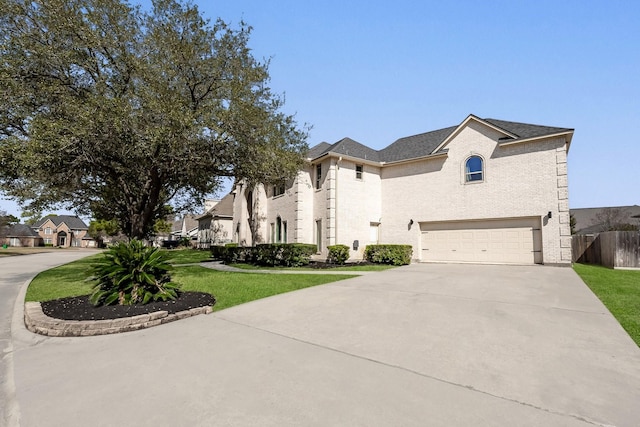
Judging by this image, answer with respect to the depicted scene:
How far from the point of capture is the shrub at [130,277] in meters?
7.17

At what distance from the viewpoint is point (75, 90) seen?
436 inches

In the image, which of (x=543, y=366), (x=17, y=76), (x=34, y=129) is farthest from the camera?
(x=17, y=76)

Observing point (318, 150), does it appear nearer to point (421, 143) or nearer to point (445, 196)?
point (421, 143)

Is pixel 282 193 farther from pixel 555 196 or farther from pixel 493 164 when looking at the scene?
pixel 555 196

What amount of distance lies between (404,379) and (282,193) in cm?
1839

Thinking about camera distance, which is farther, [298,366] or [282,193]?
[282,193]

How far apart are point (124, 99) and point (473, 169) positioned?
53.0 ft

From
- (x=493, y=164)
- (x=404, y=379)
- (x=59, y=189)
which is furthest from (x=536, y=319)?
(x=59, y=189)

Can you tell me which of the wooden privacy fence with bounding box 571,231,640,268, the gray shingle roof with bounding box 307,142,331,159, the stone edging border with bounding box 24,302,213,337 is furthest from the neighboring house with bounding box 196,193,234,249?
the wooden privacy fence with bounding box 571,231,640,268

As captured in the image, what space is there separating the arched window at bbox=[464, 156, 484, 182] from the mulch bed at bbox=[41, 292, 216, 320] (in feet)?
48.6

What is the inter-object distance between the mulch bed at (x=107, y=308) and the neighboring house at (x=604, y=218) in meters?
45.0

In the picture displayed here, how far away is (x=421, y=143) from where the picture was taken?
20328mm

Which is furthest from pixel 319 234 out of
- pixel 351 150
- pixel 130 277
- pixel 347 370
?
pixel 347 370

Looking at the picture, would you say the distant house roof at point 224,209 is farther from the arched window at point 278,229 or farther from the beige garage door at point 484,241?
the beige garage door at point 484,241
